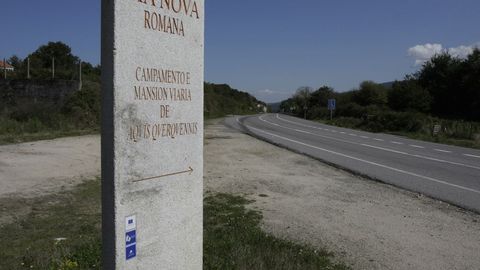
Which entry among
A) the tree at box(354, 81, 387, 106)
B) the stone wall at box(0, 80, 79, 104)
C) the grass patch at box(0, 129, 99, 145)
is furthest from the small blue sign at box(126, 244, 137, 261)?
the tree at box(354, 81, 387, 106)

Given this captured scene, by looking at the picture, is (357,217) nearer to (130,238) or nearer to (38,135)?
(130,238)

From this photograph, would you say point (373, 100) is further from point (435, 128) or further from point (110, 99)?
point (110, 99)

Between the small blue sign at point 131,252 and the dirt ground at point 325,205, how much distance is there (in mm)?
2870

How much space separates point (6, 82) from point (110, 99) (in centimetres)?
2558

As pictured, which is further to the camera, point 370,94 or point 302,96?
point 302,96

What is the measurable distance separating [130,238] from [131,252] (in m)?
0.11

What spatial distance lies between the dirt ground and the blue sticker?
9.51 ft

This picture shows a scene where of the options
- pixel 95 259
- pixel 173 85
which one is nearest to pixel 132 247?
pixel 173 85

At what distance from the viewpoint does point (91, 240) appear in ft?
18.2

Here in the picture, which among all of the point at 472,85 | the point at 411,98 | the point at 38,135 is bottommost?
the point at 38,135

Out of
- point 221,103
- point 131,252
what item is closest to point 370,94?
point 221,103

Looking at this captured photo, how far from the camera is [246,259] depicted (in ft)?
15.7

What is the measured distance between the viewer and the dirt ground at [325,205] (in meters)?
5.79

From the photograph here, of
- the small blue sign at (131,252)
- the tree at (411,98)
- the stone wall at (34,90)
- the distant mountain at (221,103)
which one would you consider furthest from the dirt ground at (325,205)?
the distant mountain at (221,103)
